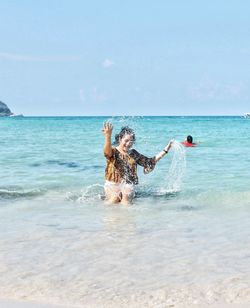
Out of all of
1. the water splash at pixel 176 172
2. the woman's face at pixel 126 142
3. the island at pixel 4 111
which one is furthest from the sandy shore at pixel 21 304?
the island at pixel 4 111

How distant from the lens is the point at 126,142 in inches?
403

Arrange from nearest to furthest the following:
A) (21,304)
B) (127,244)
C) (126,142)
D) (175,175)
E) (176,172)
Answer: (21,304), (127,244), (126,142), (175,175), (176,172)

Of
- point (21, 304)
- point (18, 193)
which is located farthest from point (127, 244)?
point (18, 193)

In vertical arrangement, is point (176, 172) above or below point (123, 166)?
below

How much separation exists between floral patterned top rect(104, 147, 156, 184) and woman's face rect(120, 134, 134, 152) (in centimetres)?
12

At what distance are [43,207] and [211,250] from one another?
3.92m

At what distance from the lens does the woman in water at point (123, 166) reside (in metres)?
10.1

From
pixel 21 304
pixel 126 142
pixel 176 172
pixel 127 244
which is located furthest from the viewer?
pixel 176 172

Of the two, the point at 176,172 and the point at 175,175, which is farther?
the point at 176,172

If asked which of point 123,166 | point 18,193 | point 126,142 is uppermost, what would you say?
point 126,142

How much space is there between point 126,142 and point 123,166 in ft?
1.38

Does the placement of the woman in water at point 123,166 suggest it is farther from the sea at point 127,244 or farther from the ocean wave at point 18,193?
the ocean wave at point 18,193

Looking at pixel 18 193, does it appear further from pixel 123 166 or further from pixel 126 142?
pixel 126 142

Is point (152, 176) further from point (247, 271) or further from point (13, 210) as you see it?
point (247, 271)
